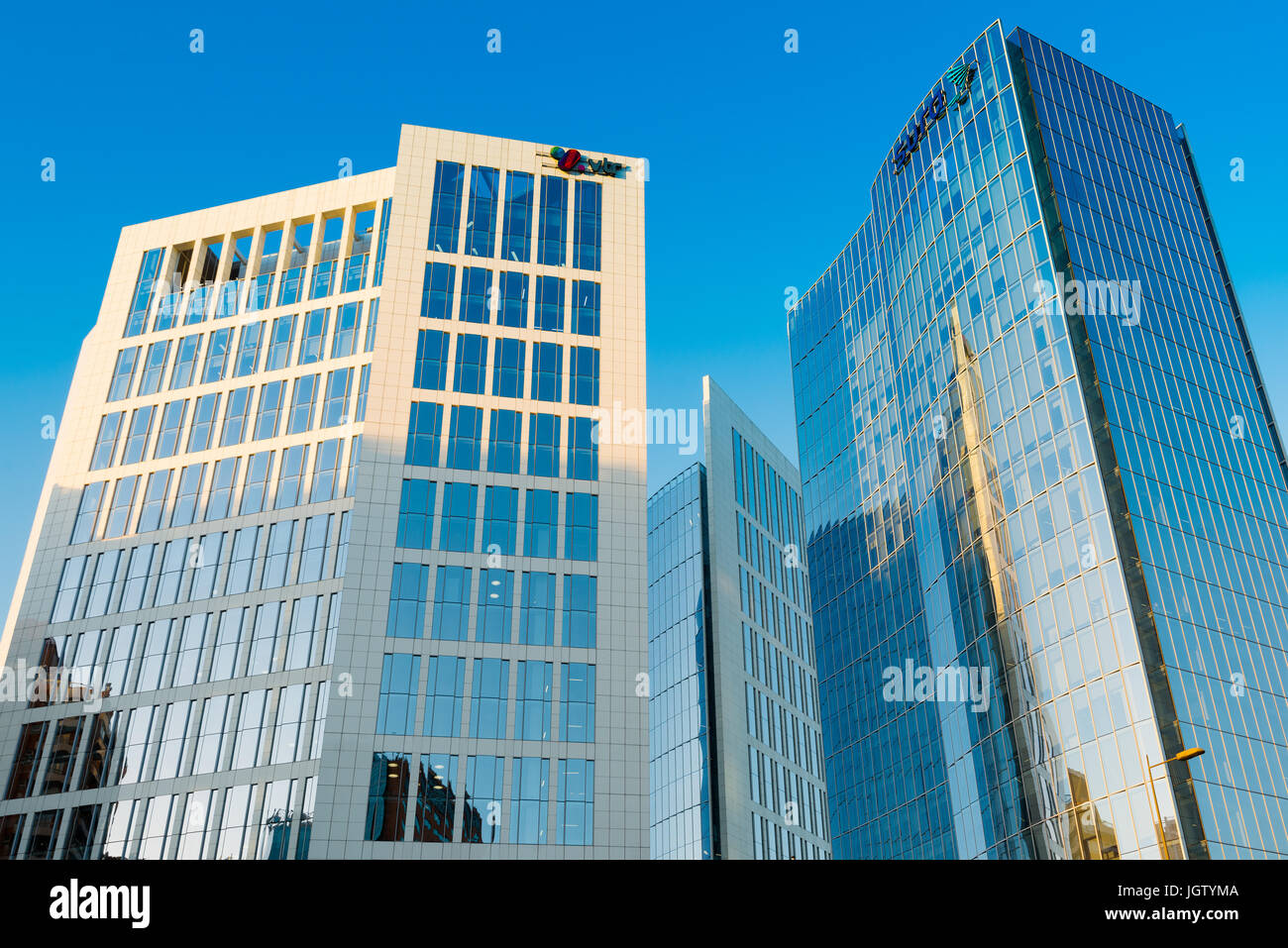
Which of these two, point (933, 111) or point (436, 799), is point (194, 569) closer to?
point (436, 799)

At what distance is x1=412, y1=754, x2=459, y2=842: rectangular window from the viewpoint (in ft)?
213

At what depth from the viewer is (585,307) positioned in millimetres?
84750

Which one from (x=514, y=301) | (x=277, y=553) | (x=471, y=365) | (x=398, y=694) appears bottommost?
(x=398, y=694)

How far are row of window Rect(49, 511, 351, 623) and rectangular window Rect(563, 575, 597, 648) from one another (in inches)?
627

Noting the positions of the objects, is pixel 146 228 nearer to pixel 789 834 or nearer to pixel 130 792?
pixel 130 792

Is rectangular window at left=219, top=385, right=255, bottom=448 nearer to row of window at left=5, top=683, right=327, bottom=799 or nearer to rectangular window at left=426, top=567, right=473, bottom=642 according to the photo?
row of window at left=5, top=683, right=327, bottom=799

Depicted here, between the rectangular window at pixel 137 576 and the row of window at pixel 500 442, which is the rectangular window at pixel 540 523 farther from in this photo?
the rectangular window at pixel 137 576

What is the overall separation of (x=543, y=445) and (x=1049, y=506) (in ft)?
115

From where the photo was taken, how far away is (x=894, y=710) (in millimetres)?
101062

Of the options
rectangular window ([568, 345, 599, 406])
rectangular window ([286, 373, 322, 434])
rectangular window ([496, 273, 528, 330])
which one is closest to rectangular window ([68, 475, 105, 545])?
rectangular window ([286, 373, 322, 434])

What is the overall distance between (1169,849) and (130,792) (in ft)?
206

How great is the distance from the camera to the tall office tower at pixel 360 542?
69.1 metres

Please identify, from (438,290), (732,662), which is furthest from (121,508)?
(732,662)

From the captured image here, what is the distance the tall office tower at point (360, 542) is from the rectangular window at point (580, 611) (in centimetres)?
18
